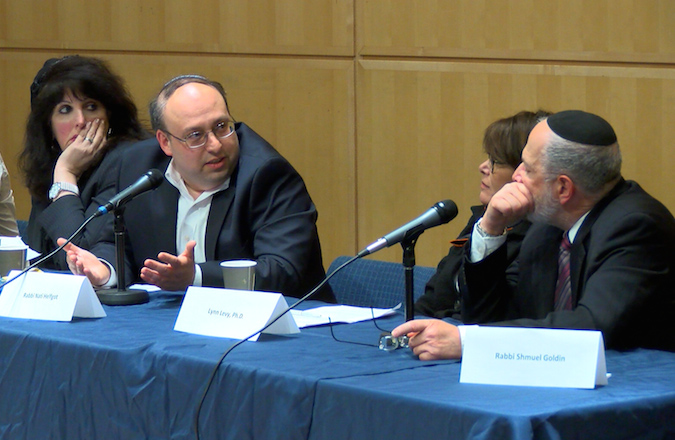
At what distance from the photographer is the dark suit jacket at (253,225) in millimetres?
2791

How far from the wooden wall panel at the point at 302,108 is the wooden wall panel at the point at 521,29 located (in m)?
0.31

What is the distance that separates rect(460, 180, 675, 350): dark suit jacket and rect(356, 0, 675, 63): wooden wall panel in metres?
2.17

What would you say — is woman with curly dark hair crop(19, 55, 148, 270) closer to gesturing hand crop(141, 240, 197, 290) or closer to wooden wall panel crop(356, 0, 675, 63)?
gesturing hand crop(141, 240, 197, 290)

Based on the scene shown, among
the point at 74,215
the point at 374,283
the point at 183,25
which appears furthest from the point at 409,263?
the point at 183,25

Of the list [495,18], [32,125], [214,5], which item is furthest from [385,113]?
[32,125]

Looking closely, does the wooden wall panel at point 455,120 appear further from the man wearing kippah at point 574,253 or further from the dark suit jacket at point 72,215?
the man wearing kippah at point 574,253

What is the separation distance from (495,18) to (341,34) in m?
0.79

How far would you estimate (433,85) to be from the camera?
4508 millimetres

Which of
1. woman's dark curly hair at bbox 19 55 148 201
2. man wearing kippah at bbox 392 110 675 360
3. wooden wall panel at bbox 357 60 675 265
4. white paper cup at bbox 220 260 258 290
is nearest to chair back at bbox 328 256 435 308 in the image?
man wearing kippah at bbox 392 110 675 360

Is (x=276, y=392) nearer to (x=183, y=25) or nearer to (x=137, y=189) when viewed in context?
(x=137, y=189)

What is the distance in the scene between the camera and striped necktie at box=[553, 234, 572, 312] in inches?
83.4

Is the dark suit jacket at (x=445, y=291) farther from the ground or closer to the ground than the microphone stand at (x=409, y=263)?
closer to the ground

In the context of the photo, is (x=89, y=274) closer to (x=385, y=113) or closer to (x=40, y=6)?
(x=385, y=113)

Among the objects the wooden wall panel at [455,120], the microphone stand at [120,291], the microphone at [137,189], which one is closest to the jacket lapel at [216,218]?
the microphone stand at [120,291]
